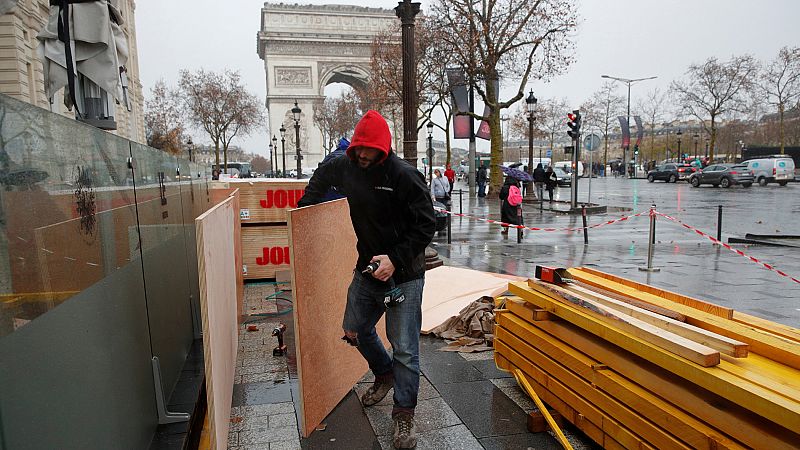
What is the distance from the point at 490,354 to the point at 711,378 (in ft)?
8.89

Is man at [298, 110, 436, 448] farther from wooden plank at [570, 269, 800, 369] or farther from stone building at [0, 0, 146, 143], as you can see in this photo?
stone building at [0, 0, 146, 143]

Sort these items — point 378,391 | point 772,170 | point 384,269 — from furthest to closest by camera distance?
point 772,170
point 378,391
point 384,269

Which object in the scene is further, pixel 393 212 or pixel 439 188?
pixel 439 188

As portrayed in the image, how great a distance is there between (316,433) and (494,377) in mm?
1564

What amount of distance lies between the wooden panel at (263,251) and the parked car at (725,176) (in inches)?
1417

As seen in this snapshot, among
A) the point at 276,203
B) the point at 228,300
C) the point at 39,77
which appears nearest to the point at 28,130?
the point at 228,300

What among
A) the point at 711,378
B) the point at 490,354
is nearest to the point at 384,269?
the point at 711,378

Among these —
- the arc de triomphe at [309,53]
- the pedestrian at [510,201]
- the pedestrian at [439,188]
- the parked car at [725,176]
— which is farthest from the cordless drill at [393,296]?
the arc de triomphe at [309,53]

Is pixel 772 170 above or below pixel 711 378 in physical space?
above

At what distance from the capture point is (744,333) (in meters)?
2.67

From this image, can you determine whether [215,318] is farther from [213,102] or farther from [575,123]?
[213,102]

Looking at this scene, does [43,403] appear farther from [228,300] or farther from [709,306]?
[709,306]

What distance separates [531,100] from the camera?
25.1 m

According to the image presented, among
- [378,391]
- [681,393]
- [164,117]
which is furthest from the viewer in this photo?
[164,117]
